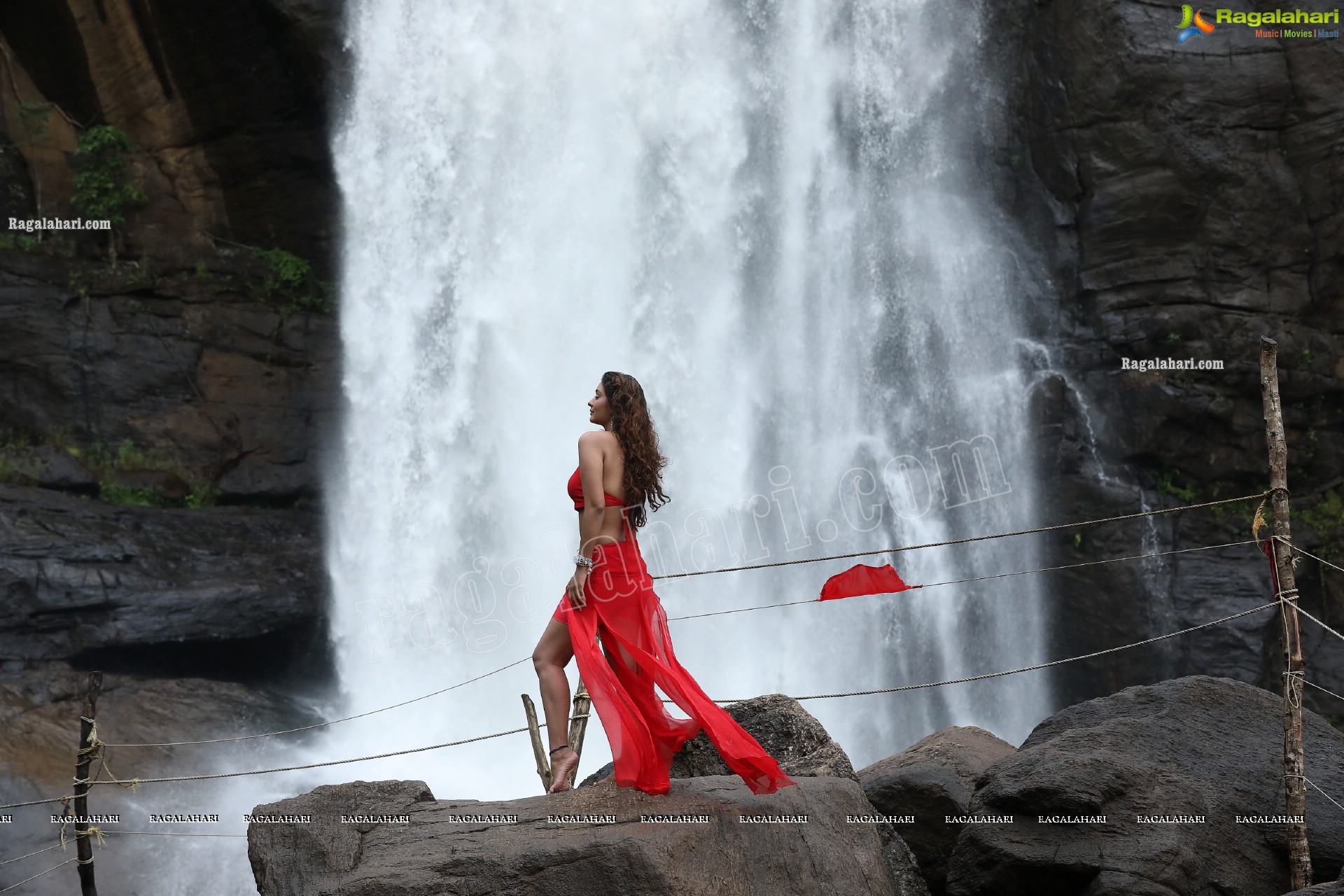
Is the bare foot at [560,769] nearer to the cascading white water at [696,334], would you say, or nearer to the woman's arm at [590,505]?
the woman's arm at [590,505]

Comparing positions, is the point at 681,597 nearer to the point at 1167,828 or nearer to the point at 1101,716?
the point at 1101,716

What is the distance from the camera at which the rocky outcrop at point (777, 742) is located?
15.8ft

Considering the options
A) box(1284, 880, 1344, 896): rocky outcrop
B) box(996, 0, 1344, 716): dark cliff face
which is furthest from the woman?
box(996, 0, 1344, 716): dark cliff face

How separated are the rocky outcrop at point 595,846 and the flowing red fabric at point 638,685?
0.40ft

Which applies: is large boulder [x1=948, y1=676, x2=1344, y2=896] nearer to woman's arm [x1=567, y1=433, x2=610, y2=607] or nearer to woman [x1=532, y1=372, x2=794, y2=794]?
woman [x1=532, y1=372, x2=794, y2=794]

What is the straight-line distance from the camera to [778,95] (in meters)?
13.5

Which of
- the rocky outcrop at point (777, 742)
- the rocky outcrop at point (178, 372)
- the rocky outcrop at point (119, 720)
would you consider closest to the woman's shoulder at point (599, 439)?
the rocky outcrop at point (777, 742)

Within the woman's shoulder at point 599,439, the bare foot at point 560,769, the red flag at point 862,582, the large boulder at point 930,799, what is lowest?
the large boulder at point 930,799

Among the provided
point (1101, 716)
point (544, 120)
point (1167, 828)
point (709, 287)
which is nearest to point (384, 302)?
point (544, 120)

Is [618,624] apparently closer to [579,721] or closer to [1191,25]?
[579,721]

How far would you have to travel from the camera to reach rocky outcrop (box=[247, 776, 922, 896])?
3.39m

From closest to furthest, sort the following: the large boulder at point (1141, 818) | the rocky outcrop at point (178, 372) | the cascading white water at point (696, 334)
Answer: the large boulder at point (1141, 818)
the cascading white water at point (696, 334)
the rocky outcrop at point (178, 372)

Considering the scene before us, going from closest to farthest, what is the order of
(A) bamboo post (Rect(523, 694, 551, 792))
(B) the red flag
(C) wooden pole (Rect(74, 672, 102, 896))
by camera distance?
1. (B) the red flag
2. (A) bamboo post (Rect(523, 694, 551, 792))
3. (C) wooden pole (Rect(74, 672, 102, 896))

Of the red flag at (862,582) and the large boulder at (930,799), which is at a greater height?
the red flag at (862,582)
